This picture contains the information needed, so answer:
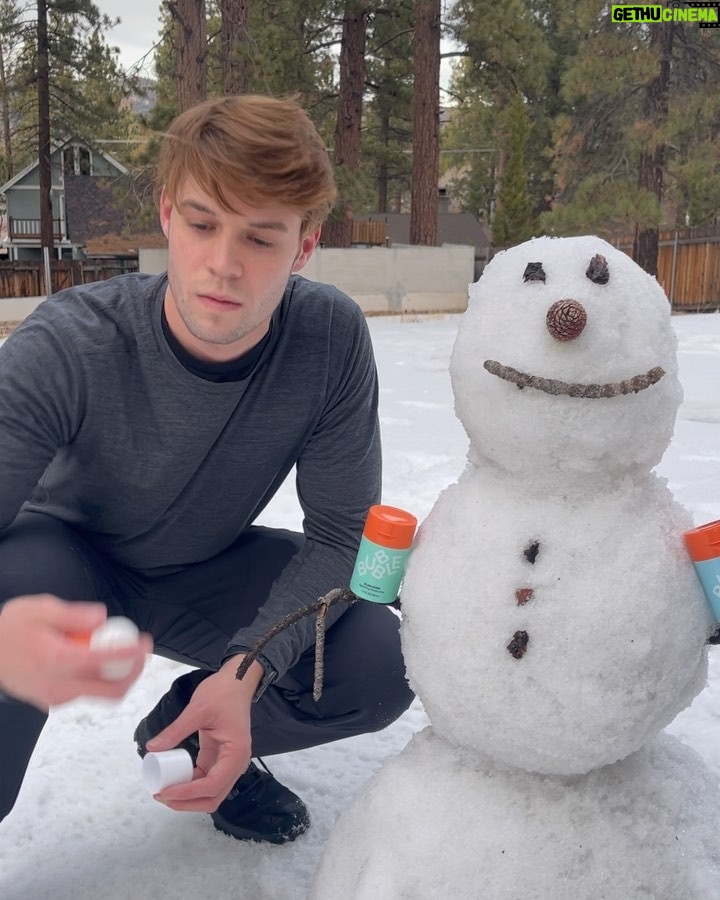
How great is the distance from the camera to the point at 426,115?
38.6ft

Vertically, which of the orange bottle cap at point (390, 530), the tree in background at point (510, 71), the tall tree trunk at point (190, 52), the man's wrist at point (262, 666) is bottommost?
the man's wrist at point (262, 666)

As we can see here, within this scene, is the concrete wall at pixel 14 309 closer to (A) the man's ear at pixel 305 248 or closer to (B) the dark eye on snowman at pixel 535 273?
(A) the man's ear at pixel 305 248

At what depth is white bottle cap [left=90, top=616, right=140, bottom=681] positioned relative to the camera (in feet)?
3.24

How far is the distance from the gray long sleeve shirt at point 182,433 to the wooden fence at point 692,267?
13137 mm

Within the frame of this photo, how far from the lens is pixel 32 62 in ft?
47.5

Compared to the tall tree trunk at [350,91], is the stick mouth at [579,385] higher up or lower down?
lower down

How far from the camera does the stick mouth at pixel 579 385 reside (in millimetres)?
1092

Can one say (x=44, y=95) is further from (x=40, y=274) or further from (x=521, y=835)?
(x=521, y=835)

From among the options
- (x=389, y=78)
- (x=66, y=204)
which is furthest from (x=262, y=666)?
(x=66, y=204)

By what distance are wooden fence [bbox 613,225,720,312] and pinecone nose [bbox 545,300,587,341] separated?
13589mm

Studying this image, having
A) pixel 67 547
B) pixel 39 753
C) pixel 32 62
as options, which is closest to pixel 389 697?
pixel 67 547

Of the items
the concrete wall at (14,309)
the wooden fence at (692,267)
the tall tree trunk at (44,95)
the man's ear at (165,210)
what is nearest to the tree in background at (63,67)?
the tall tree trunk at (44,95)

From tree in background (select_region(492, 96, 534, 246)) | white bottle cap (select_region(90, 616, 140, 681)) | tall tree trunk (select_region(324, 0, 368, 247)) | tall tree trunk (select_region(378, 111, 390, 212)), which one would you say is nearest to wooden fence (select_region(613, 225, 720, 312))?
tree in background (select_region(492, 96, 534, 246))

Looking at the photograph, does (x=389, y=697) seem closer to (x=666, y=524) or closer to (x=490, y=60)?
(x=666, y=524)
